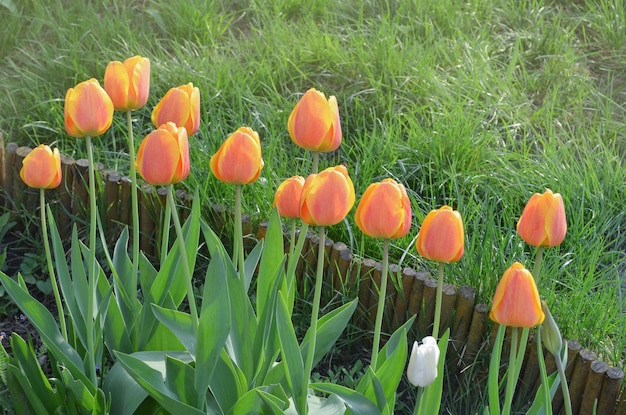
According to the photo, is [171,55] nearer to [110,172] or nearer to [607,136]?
[110,172]

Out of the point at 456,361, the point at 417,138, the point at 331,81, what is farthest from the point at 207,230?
the point at 331,81

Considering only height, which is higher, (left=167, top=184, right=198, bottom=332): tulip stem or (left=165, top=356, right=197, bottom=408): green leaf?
(left=167, top=184, right=198, bottom=332): tulip stem

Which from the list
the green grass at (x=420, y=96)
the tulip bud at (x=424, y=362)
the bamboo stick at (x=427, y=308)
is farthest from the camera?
the green grass at (x=420, y=96)

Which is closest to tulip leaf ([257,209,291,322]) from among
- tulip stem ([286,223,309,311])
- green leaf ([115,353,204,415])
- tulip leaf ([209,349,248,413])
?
tulip stem ([286,223,309,311])

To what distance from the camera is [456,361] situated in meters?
2.66

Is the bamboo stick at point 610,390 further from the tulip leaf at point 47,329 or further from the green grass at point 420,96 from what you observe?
the tulip leaf at point 47,329

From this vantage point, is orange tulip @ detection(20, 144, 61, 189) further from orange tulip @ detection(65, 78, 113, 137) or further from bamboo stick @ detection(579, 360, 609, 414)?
bamboo stick @ detection(579, 360, 609, 414)

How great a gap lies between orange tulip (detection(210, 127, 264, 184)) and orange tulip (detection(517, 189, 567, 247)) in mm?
508

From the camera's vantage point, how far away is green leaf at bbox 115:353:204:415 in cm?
182

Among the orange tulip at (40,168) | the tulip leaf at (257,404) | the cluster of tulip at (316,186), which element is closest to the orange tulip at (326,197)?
the cluster of tulip at (316,186)

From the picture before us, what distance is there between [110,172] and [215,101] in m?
0.64

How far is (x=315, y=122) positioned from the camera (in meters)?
1.73

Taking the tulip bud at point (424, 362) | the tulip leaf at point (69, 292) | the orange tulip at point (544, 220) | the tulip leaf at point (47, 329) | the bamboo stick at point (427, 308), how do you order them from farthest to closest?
the bamboo stick at point (427, 308) < the tulip leaf at point (69, 292) < the tulip leaf at point (47, 329) < the orange tulip at point (544, 220) < the tulip bud at point (424, 362)

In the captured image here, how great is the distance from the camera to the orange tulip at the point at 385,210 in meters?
1.57
